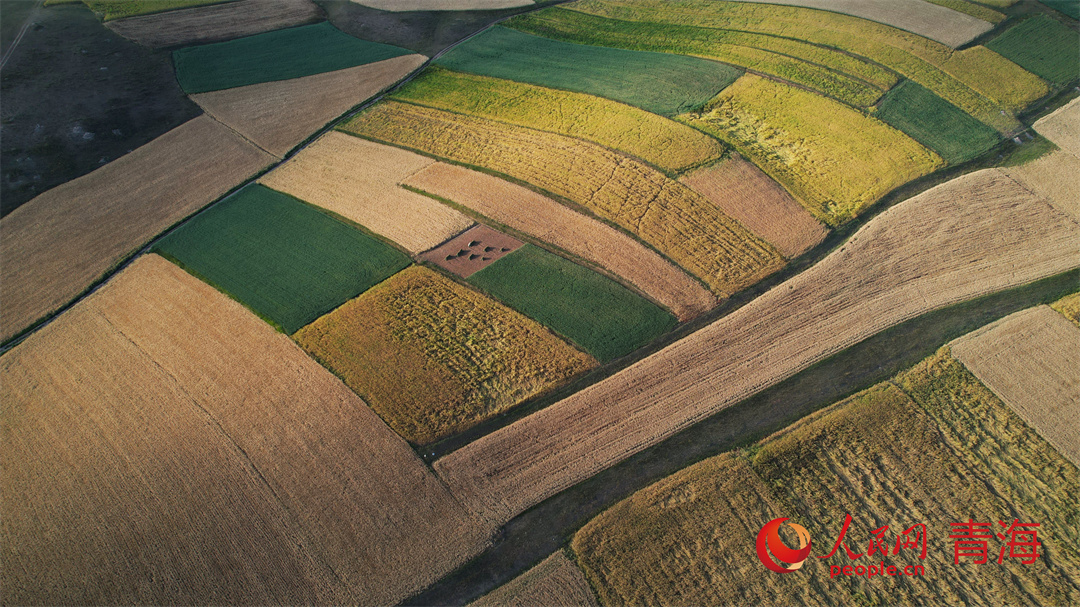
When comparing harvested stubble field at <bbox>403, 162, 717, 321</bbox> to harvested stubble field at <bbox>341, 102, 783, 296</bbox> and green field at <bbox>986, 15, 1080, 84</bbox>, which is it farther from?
green field at <bbox>986, 15, 1080, 84</bbox>

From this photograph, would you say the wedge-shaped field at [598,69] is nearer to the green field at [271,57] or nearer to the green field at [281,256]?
the green field at [271,57]

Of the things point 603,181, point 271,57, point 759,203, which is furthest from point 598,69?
point 271,57

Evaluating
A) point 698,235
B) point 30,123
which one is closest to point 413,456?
point 698,235

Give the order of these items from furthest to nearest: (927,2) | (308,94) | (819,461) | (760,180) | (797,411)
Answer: (927,2) → (308,94) → (760,180) → (797,411) → (819,461)

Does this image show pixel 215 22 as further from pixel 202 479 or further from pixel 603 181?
pixel 202 479

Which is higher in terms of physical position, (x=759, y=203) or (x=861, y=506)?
(x=759, y=203)

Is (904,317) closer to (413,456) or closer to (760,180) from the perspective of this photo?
(760,180)

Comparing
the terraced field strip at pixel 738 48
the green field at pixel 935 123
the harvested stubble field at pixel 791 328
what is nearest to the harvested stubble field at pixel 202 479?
the harvested stubble field at pixel 791 328
